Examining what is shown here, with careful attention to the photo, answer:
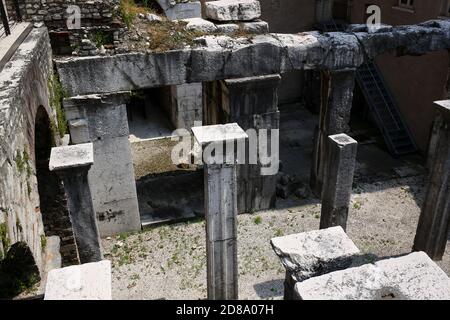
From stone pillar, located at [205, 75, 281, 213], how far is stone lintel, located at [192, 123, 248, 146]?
294cm

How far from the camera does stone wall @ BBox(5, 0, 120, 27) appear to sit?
24.1 ft

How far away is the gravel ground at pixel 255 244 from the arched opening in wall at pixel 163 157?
2.08 feet

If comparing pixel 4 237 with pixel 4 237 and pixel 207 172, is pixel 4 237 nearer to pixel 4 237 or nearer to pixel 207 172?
pixel 4 237

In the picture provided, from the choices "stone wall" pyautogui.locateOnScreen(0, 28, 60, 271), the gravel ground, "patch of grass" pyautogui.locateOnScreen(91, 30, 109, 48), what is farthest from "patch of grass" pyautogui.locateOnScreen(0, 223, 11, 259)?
"patch of grass" pyautogui.locateOnScreen(91, 30, 109, 48)

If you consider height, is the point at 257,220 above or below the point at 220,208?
below

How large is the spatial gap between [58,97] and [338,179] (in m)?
4.91

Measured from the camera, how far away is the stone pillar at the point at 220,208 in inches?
201

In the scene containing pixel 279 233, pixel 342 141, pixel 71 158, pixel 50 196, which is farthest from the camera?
pixel 279 233

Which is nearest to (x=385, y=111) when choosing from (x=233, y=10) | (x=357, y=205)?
(x=357, y=205)

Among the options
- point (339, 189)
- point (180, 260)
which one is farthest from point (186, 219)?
point (339, 189)

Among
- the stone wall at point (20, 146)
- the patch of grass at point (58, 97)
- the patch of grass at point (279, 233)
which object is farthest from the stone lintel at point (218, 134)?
the patch of grass at point (279, 233)

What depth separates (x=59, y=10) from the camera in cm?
745

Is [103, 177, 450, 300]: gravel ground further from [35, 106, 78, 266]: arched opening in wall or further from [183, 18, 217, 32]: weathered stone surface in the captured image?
[183, 18, 217, 32]: weathered stone surface
